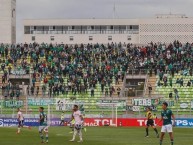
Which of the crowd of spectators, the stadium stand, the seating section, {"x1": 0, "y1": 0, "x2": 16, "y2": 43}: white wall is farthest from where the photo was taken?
{"x1": 0, "y1": 0, "x2": 16, "y2": 43}: white wall

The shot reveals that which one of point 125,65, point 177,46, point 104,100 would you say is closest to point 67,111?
point 104,100

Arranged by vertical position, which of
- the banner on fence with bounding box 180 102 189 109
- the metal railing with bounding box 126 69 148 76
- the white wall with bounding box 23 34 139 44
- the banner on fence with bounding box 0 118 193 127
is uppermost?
the white wall with bounding box 23 34 139 44

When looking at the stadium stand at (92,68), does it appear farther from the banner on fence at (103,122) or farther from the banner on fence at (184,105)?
the banner on fence at (103,122)

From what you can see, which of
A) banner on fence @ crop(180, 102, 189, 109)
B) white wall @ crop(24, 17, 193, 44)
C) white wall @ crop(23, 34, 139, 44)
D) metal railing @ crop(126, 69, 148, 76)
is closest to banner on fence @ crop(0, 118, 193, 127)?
banner on fence @ crop(180, 102, 189, 109)

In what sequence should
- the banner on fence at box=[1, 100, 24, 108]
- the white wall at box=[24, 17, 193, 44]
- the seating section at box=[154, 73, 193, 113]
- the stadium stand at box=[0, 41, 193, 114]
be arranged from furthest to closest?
1. the white wall at box=[24, 17, 193, 44]
2. the stadium stand at box=[0, 41, 193, 114]
3. the seating section at box=[154, 73, 193, 113]
4. the banner on fence at box=[1, 100, 24, 108]

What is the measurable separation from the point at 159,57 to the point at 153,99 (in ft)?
45.8

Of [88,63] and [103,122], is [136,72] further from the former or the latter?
[103,122]

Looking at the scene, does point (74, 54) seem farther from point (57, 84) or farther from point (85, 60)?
point (57, 84)

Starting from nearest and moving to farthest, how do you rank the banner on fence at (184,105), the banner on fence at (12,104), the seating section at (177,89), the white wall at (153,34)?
1. the banner on fence at (184,105)
2. the banner on fence at (12,104)
3. the seating section at (177,89)
4. the white wall at (153,34)

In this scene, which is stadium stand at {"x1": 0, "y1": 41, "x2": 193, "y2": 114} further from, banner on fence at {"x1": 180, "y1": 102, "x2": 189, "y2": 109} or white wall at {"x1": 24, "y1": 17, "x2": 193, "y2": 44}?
white wall at {"x1": 24, "y1": 17, "x2": 193, "y2": 44}

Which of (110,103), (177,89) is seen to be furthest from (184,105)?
(177,89)

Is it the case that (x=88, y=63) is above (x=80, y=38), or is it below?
below

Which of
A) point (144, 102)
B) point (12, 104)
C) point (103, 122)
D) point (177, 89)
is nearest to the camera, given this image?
point (103, 122)

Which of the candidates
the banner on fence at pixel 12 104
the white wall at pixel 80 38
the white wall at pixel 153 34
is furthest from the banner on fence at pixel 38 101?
the white wall at pixel 80 38
